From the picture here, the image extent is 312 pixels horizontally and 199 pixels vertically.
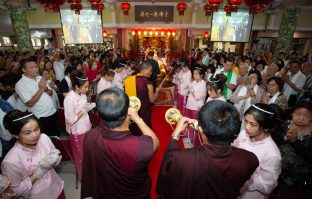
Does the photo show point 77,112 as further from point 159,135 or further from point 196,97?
point 196,97

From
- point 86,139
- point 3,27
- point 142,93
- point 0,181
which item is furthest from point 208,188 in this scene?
point 3,27

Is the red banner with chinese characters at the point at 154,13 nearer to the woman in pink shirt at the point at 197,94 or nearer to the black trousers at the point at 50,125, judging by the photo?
the woman in pink shirt at the point at 197,94

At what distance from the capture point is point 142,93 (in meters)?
2.98

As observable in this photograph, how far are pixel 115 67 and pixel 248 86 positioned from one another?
3.61 meters

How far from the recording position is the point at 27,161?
1666mm

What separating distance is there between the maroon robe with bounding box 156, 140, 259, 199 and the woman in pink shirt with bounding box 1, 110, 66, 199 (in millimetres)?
1127

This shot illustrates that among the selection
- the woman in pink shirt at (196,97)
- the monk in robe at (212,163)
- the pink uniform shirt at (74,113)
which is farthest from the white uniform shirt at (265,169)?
the pink uniform shirt at (74,113)

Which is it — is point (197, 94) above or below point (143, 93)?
below

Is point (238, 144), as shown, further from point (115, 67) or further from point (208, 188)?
point (115, 67)

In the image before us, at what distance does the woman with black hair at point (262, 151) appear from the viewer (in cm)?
169

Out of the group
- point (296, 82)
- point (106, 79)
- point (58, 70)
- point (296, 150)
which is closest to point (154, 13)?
point (58, 70)

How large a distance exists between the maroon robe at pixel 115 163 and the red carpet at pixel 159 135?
1439 millimetres

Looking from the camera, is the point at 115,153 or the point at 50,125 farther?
the point at 50,125

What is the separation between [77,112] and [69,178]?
3.60ft
